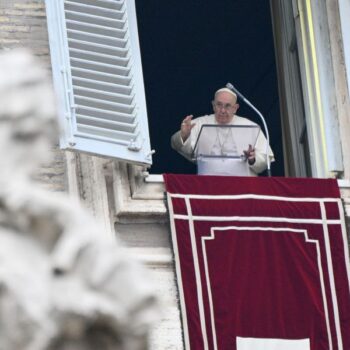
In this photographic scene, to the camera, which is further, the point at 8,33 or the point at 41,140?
the point at 8,33

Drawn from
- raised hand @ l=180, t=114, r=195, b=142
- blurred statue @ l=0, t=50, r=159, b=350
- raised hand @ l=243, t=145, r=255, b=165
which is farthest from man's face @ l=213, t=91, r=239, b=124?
blurred statue @ l=0, t=50, r=159, b=350

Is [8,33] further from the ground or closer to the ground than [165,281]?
further from the ground

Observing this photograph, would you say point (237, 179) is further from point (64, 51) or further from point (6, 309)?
point (6, 309)

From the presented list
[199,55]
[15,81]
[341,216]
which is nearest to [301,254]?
[341,216]

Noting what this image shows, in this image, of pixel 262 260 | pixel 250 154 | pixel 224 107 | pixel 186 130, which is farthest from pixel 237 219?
pixel 224 107

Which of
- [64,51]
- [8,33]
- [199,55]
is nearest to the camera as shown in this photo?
[64,51]

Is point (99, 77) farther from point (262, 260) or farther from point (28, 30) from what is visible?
point (262, 260)

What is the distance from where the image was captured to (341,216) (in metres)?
11.1

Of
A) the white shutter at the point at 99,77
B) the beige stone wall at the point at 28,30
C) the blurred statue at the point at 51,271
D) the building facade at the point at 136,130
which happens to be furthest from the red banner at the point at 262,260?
the blurred statue at the point at 51,271

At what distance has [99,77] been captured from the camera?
1091cm

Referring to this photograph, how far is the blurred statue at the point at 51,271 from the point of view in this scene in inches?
102

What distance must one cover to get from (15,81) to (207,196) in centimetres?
823

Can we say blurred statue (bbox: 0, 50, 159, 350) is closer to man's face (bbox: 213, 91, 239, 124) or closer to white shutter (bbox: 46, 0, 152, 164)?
white shutter (bbox: 46, 0, 152, 164)

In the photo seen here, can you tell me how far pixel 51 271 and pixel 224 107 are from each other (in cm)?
957
